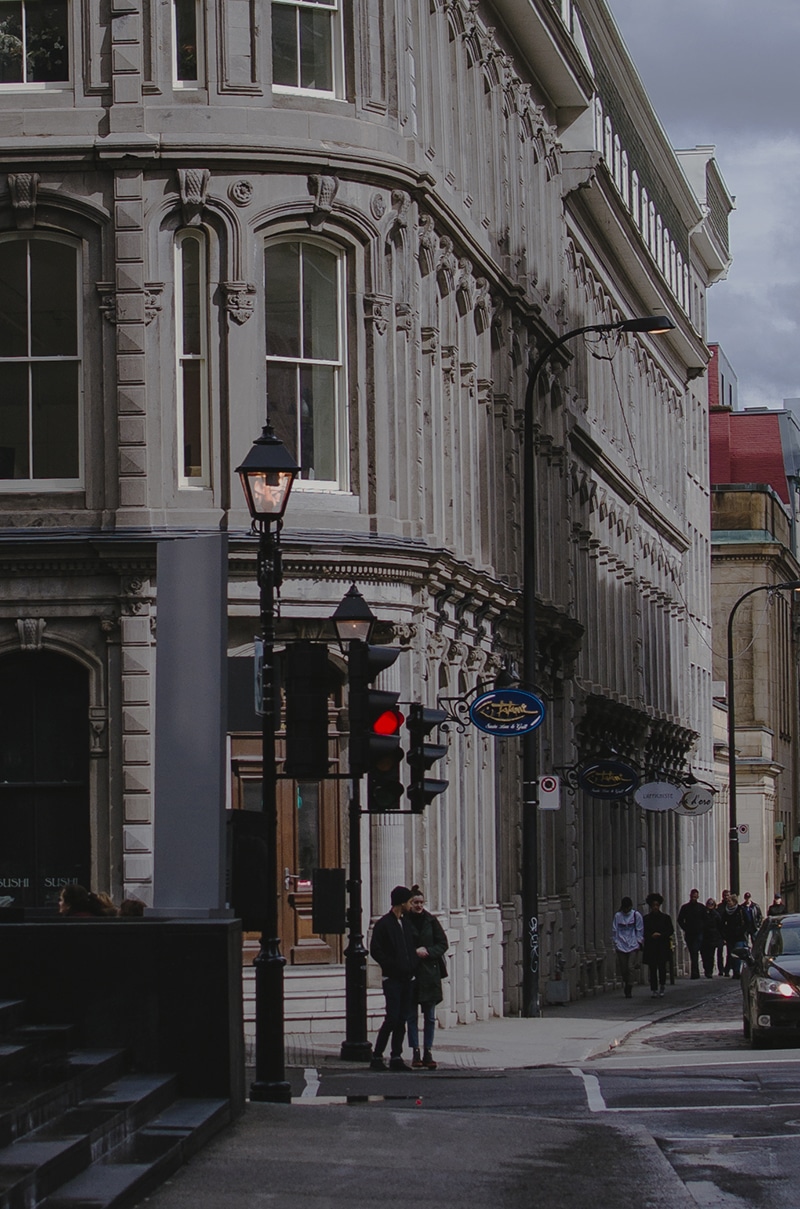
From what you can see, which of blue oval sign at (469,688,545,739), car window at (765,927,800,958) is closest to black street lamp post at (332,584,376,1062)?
car window at (765,927,800,958)

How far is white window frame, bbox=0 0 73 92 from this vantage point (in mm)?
28781

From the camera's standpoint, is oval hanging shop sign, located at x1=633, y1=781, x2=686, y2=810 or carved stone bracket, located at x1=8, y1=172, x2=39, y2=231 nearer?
carved stone bracket, located at x1=8, y1=172, x2=39, y2=231

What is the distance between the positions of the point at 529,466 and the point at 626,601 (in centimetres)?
2560

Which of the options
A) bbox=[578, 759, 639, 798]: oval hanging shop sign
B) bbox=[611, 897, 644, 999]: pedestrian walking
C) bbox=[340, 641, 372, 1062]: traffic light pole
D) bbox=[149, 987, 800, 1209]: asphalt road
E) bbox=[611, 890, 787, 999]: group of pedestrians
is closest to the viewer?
bbox=[149, 987, 800, 1209]: asphalt road

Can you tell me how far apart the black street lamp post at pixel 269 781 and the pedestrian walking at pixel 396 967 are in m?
4.68

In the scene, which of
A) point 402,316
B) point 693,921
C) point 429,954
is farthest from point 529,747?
point 693,921

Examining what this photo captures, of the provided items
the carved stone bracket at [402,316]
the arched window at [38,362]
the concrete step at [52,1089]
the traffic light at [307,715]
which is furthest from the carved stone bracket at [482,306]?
the concrete step at [52,1089]

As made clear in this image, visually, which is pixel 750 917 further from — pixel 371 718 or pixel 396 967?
pixel 371 718

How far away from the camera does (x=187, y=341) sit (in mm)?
28828

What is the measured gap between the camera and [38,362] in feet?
94.2

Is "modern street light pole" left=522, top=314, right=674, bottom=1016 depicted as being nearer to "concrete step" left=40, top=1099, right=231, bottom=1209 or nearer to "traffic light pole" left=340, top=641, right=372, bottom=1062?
"traffic light pole" left=340, top=641, right=372, bottom=1062

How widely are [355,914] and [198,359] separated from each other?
7.75 m

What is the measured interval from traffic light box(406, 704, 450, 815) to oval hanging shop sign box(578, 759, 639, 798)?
1343cm

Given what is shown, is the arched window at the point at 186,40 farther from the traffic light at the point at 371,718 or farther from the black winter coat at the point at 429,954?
the black winter coat at the point at 429,954
